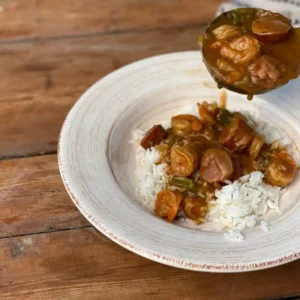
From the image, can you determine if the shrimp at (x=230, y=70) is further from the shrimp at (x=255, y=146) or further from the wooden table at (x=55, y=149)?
the wooden table at (x=55, y=149)

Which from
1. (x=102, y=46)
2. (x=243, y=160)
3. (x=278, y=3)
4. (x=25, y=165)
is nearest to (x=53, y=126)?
(x=25, y=165)

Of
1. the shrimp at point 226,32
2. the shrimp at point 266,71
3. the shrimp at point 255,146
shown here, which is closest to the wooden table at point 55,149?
the shrimp at point 255,146

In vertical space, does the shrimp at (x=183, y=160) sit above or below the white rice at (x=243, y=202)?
above

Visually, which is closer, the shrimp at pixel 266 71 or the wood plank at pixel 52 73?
the shrimp at pixel 266 71

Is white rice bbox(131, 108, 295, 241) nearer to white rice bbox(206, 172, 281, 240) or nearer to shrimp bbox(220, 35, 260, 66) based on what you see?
white rice bbox(206, 172, 281, 240)

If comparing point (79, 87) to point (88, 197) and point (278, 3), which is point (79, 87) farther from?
point (278, 3)

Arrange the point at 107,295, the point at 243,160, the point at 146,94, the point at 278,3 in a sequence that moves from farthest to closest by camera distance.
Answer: the point at 278,3, the point at 146,94, the point at 243,160, the point at 107,295
